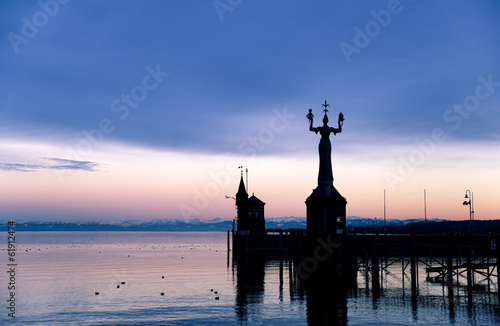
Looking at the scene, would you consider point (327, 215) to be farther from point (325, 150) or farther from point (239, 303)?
point (239, 303)

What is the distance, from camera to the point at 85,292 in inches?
1871

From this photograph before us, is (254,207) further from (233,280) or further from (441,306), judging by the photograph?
(441,306)

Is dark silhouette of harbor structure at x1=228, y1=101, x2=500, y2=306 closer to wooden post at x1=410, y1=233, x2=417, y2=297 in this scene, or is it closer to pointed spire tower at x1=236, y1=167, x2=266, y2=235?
wooden post at x1=410, y1=233, x2=417, y2=297

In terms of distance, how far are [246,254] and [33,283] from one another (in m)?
38.7

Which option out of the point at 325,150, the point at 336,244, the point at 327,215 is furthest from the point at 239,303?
the point at 325,150

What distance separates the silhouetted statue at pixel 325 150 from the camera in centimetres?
6222

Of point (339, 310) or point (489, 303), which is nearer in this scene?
point (339, 310)

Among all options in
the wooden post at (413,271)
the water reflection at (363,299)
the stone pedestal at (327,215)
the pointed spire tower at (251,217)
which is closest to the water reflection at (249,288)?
the water reflection at (363,299)

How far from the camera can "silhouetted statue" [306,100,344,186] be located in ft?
204

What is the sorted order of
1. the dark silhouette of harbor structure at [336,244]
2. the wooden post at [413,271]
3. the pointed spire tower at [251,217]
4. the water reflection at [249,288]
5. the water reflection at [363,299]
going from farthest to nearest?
the pointed spire tower at [251,217]
the dark silhouette of harbor structure at [336,244]
the wooden post at [413,271]
the water reflection at [249,288]
the water reflection at [363,299]

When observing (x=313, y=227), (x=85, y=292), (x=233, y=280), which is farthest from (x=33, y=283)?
(x=313, y=227)

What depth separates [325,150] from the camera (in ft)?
206

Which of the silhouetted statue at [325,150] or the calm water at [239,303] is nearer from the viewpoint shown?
the calm water at [239,303]

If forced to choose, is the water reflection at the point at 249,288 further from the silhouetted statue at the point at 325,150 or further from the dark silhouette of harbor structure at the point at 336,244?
the silhouetted statue at the point at 325,150
